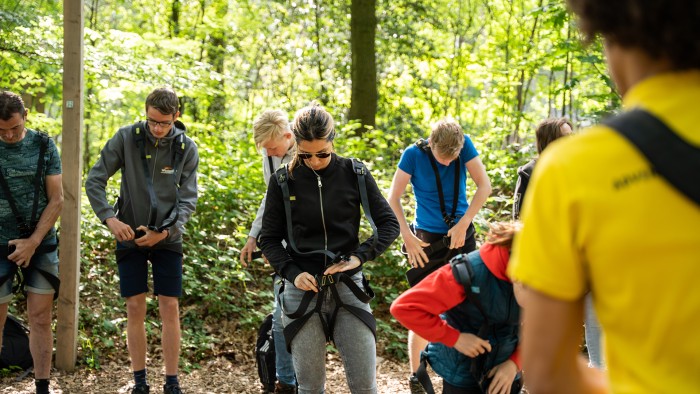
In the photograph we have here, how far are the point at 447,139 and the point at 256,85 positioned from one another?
41.2ft

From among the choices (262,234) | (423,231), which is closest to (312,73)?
(423,231)

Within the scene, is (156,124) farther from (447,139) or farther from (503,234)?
(503,234)

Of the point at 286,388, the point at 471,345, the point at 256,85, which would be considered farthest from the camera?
the point at 256,85

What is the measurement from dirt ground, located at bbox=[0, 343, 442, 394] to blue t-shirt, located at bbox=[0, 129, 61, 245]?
1.54 m

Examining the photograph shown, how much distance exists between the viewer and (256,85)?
57.2 ft

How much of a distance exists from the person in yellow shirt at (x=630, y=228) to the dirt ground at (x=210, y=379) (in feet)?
18.1

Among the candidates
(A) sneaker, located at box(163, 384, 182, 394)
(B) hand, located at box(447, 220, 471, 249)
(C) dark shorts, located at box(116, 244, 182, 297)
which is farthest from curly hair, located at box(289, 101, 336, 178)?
(A) sneaker, located at box(163, 384, 182, 394)

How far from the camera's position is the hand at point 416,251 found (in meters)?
5.66

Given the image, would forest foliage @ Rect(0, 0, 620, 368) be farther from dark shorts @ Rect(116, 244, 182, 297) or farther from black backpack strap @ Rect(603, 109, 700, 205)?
black backpack strap @ Rect(603, 109, 700, 205)

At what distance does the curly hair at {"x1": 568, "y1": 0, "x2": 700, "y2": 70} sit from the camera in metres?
1.22

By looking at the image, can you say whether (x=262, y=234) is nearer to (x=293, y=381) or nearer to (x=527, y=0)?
(x=293, y=381)

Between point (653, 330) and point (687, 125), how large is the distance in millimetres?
339

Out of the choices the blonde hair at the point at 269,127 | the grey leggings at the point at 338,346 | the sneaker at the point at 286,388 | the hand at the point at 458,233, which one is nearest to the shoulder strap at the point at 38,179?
the blonde hair at the point at 269,127

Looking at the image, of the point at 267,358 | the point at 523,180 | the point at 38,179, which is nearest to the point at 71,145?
the point at 38,179
